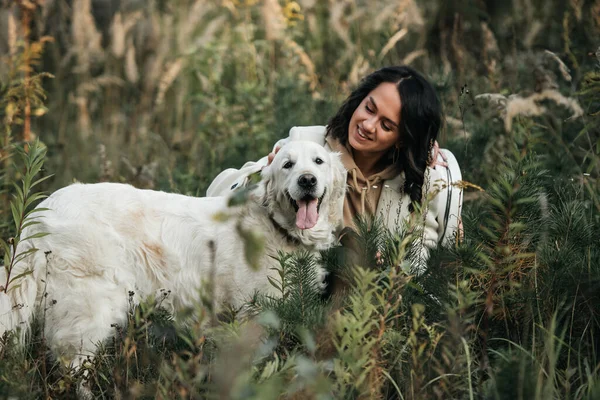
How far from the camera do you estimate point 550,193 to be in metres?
3.50

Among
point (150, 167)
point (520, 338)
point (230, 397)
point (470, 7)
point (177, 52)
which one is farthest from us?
point (177, 52)

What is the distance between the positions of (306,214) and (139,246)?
2.84ft

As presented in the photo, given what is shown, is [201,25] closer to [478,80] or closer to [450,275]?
[478,80]

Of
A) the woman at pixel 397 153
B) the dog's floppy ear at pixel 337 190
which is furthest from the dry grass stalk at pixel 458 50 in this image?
the dog's floppy ear at pixel 337 190

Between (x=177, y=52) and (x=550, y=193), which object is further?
(x=177, y=52)

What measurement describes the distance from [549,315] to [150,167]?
330 centimetres

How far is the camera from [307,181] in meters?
3.32

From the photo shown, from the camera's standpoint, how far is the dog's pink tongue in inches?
133

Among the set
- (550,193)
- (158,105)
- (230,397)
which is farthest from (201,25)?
(230,397)

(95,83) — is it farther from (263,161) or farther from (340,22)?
(263,161)

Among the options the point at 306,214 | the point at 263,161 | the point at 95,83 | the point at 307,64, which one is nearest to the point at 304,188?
the point at 306,214

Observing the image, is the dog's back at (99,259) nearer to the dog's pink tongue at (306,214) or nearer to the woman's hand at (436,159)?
A: the dog's pink tongue at (306,214)

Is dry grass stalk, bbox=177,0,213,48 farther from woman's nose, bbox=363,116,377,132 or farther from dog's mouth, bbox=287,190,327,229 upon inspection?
dog's mouth, bbox=287,190,327,229

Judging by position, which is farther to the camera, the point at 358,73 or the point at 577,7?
the point at 358,73
